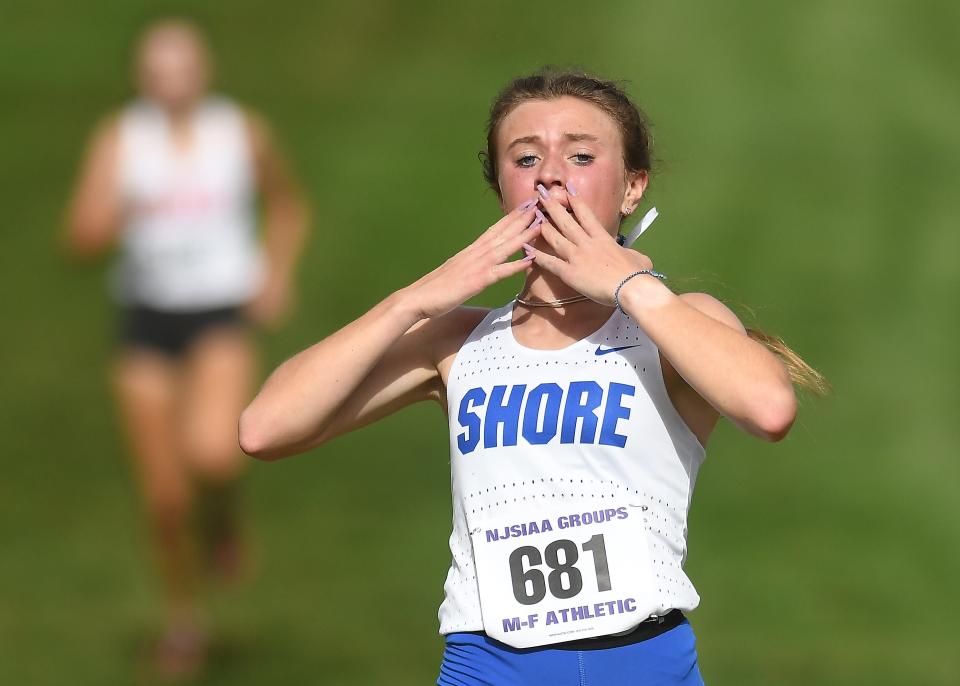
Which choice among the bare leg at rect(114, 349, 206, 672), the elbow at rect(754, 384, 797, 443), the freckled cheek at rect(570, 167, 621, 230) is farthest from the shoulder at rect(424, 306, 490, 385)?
the bare leg at rect(114, 349, 206, 672)

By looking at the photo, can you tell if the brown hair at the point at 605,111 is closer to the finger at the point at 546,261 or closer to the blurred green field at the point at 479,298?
the finger at the point at 546,261

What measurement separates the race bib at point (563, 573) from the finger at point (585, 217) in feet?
1.82

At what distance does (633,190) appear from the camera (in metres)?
3.83

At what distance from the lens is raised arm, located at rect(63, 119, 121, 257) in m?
7.45

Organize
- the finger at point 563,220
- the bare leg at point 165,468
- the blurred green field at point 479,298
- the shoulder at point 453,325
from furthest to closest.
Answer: the blurred green field at point 479,298
the bare leg at point 165,468
the shoulder at point 453,325
the finger at point 563,220

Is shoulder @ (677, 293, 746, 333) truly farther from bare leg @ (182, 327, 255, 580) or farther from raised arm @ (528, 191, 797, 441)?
bare leg @ (182, 327, 255, 580)

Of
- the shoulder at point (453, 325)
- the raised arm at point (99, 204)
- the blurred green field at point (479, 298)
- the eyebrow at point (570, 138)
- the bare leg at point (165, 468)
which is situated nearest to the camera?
the eyebrow at point (570, 138)

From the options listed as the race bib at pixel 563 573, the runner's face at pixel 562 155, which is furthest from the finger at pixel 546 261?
the race bib at pixel 563 573

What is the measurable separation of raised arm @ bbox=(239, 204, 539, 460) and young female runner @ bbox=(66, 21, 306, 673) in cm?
377

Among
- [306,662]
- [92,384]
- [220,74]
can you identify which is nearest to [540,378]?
[306,662]

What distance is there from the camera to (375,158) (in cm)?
1355

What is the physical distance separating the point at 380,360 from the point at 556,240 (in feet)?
1.71

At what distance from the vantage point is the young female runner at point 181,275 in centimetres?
743

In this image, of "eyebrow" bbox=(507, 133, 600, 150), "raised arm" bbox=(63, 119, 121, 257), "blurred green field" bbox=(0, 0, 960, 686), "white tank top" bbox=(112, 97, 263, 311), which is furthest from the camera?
"blurred green field" bbox=(0, 0, 960, 686)
